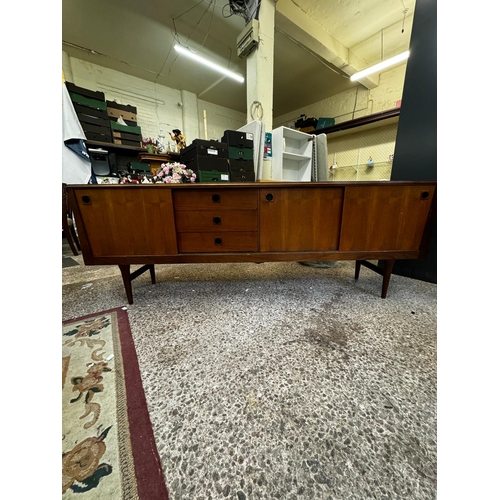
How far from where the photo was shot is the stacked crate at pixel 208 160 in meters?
1.64

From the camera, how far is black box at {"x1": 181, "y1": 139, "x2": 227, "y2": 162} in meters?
1.63

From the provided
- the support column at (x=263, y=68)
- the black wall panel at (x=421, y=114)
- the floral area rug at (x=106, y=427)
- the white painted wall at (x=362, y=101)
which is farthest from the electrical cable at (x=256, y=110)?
the white painted wall at (x=362, y=101)

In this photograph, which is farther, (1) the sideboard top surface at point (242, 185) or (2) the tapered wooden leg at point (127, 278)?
(2) the tapered wooden leg at point (127, 278)

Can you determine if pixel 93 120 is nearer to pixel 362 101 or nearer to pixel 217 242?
pixel 217 242

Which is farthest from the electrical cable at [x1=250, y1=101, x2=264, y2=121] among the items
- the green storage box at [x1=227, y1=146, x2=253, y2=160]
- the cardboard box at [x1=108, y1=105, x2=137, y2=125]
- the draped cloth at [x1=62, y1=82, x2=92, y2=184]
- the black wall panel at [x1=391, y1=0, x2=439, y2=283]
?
the draped cloth at [x1=62, y1=82, x2=92, y2=184]

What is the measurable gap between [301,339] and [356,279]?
3.21 ft

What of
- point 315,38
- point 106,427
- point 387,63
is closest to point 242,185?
point 106,427

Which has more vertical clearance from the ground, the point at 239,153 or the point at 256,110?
the point at 256,110

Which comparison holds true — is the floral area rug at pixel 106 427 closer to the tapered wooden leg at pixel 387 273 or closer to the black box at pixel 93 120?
the tapered wooden leg at pixel 387 273

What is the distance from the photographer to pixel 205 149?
1662mm

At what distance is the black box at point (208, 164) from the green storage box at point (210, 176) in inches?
1.2

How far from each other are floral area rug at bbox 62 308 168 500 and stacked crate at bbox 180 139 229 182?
134 centimetres

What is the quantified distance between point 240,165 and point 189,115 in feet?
12.4
